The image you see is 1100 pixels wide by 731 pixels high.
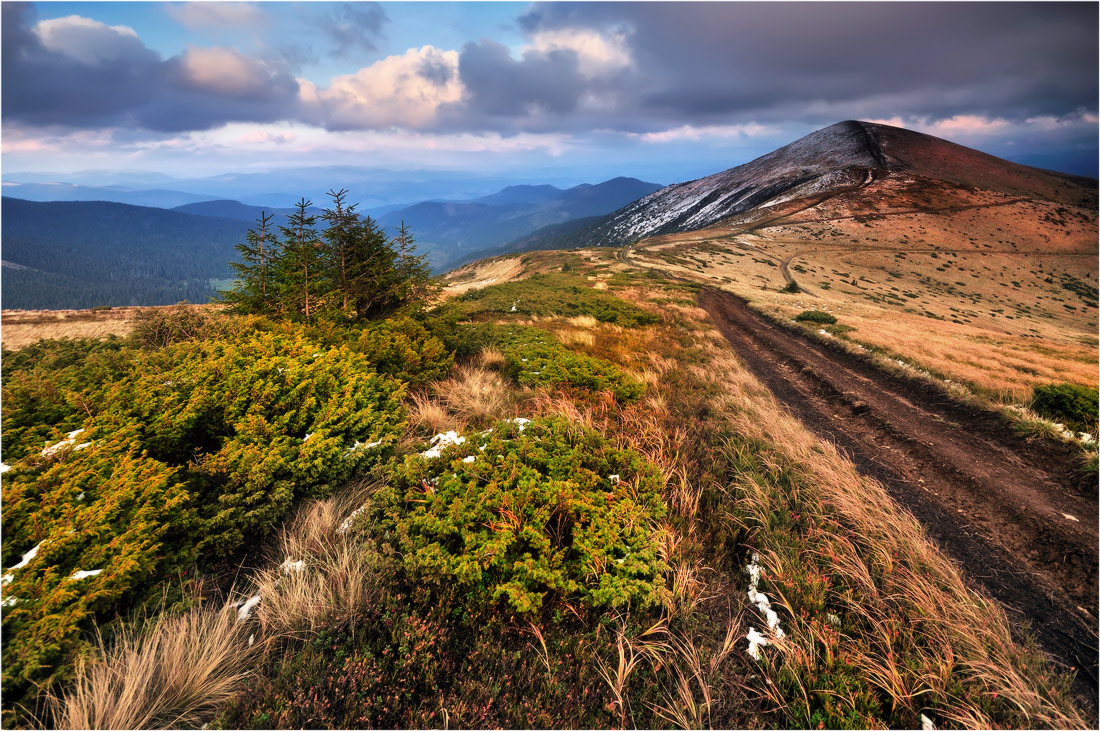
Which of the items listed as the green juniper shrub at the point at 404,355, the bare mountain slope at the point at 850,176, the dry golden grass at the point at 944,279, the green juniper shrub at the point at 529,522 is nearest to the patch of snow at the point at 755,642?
the green juniper shrub at the point at 529,522

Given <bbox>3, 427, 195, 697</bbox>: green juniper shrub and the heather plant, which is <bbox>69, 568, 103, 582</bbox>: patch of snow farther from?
the heather plant

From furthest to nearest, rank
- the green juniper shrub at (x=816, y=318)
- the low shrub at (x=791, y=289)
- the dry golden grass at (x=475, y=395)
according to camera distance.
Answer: the low shrub at (x=791, y=289) < the green juniper shrub at (x=816, y=318) < the dry golden grass at (x=475, y=395)

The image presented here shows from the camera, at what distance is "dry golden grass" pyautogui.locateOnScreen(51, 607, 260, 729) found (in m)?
2.44

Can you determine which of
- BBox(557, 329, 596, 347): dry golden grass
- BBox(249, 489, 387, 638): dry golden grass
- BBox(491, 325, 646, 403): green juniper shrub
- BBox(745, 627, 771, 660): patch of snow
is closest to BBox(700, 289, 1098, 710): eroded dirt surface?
BBox(745, 627, 771, 660): patch of snow

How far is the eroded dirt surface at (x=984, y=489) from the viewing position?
4.18 m

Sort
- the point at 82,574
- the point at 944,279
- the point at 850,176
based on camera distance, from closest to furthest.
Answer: the point at 82,574 < the point at 944,279 < the point at 850,176

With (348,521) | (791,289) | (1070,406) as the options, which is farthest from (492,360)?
(791,289)

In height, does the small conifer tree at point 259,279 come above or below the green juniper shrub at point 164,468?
above

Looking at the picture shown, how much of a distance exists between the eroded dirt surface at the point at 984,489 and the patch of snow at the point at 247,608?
6.70 metres

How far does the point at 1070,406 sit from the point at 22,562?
53.9ft

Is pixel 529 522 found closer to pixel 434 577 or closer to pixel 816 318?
pixel 434 577

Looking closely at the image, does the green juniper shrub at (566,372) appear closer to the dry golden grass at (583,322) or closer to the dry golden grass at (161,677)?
the dry golden grass at (161,677)

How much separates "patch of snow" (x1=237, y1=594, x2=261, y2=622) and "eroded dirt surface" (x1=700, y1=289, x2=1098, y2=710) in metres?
6.70

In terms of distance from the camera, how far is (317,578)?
3412 millimetres
